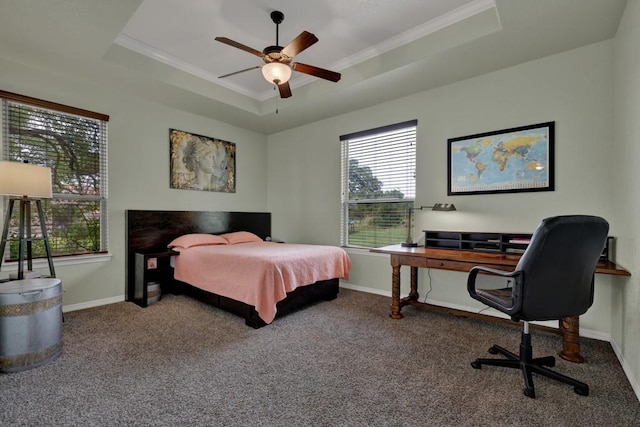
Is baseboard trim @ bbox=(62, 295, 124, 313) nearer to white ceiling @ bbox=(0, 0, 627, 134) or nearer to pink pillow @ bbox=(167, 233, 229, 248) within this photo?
pink pillow @ bbox=(167, 233, 229, 248)

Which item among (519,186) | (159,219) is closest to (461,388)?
(519,186)

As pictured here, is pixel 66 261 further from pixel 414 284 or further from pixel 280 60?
pixel 414 284

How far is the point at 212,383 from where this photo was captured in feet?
6.29

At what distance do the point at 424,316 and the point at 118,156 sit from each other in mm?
4108

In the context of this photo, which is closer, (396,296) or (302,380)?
(302,380)

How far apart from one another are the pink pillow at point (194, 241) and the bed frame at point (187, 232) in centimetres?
22

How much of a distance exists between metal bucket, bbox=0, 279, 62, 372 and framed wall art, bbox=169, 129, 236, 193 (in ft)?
7.51

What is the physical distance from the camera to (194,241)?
3.94m

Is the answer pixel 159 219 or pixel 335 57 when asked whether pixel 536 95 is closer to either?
pixel 335 57

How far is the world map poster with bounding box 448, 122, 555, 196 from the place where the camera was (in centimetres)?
285

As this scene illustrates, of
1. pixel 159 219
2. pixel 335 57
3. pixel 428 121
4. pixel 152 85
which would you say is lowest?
pixel 159 219

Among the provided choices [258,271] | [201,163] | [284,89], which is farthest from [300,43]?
[201,163]

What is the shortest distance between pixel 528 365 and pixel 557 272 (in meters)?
0.66

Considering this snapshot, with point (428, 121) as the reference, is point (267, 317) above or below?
below
